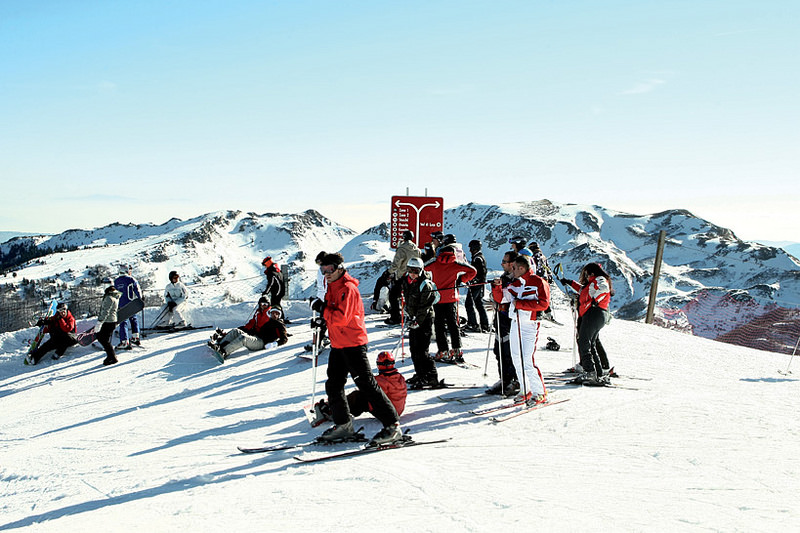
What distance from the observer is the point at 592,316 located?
675 centimetres

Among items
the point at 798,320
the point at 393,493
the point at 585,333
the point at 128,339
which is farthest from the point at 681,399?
the point at 128,339

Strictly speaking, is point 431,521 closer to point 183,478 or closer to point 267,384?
point 183,478

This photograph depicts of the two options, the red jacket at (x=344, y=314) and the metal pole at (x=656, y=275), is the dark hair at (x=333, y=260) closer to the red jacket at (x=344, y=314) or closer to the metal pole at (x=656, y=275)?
the red jacket at (x=344, y=314)

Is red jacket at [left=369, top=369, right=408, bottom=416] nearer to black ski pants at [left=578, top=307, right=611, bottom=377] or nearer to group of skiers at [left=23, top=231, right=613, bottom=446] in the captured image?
group of skiers at [left=23, top=231, right=613, bottom=446]

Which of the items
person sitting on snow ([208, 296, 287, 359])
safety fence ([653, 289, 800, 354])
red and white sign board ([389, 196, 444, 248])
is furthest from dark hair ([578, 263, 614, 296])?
safety fence ([653, 289, 800, 354])

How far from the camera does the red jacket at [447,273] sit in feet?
25.2

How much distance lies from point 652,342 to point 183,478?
964 centimetres

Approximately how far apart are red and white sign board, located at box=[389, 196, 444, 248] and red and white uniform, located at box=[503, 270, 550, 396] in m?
7.98

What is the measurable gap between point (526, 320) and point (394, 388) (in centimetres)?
162

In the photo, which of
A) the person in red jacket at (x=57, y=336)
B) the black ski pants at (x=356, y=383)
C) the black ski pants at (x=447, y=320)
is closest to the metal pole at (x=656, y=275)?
the black ski pants at (x=447, y=320)

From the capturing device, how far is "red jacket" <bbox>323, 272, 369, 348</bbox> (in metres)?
4.77

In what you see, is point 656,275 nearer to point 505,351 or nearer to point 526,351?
point 505,351

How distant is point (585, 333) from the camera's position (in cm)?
677

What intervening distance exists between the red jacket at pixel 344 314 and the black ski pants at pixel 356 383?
89 millimetres
